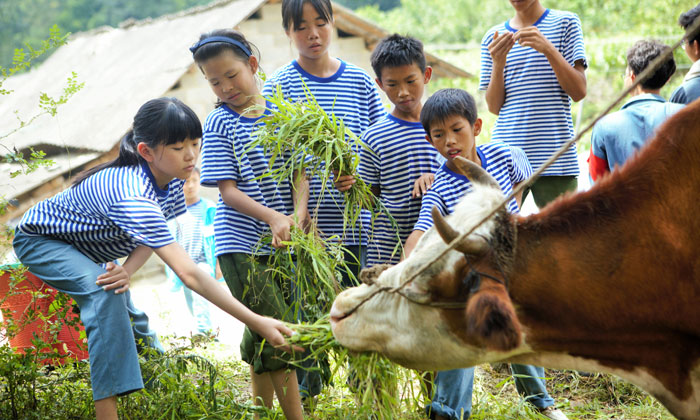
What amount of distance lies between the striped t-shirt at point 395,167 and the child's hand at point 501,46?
2.60ft

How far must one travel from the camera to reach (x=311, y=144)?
3.38 m

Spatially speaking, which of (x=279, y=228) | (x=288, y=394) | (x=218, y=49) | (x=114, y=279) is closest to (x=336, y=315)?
(x=279, y=228)

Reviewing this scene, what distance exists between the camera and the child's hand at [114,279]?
351 centimetres

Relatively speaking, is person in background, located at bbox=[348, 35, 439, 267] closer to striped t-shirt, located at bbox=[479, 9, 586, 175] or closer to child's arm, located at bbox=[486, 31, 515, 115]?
child's arm, located at bbox=[486, 31, 515, 115]

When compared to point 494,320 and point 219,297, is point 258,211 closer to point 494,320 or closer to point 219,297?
point 219,297

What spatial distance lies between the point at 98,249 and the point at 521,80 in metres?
2.77

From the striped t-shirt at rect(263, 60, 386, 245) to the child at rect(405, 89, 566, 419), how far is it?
485 millimetres

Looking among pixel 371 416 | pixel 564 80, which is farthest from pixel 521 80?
pixel 371 416

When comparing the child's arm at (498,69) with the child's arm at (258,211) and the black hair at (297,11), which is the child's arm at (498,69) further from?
the child's arm at (258,211)

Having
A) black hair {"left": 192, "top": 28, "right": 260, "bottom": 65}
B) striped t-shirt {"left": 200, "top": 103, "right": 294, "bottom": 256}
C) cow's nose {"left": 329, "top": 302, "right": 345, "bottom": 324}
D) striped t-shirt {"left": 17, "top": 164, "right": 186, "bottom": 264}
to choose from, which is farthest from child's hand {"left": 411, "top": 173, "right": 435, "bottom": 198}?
striped t-shirt {"left": 17, "top": 164, "right": 186, "bottom": 264}

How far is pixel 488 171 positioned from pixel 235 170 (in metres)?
1.32

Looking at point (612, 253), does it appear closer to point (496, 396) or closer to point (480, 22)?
point (496, 396)

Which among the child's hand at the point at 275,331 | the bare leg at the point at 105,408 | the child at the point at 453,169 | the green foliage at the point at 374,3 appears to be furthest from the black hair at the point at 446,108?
the green foliage at the point at 374,3

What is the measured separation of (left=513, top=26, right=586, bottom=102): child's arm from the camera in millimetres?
4121
